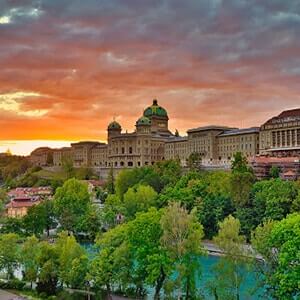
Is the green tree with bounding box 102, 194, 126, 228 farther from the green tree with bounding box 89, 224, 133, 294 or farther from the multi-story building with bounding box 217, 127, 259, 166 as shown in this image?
the multi-story building with bounding box 217, 127, 259, 166

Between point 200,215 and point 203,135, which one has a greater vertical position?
point 203,135

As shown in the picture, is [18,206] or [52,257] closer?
[52,257]

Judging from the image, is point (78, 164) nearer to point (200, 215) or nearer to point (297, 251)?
point (200, 215)

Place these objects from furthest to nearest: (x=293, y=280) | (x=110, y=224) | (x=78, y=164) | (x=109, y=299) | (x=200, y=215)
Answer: (x=78, y=164) < (x=110, y=224) < (x=200, y=215) < (x=109, y=299) < (x=293, y=280)

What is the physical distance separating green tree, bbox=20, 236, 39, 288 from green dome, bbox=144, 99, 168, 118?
3577 inches

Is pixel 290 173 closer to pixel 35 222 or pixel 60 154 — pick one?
pixel 35 222

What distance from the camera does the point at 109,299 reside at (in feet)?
84.8

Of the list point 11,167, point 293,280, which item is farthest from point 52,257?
point 11,167

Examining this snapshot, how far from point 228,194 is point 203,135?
158ft

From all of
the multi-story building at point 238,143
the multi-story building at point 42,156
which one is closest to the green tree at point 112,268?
the multi-story building at point 238,143

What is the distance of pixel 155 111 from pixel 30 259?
302 ft

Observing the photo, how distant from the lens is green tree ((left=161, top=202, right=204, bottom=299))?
24.3m

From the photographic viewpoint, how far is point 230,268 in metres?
23.9

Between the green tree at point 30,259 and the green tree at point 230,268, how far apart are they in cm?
986
